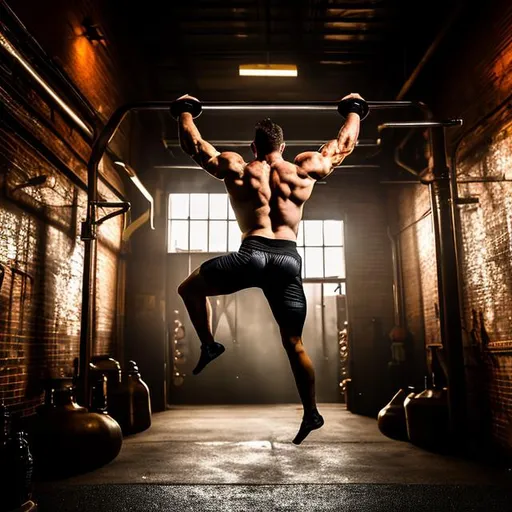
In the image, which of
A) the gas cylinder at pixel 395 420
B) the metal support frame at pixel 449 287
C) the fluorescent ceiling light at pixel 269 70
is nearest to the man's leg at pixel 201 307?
the metal support frame at pixel 449 287

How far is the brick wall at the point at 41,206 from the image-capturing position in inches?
172

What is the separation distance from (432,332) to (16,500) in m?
5.74

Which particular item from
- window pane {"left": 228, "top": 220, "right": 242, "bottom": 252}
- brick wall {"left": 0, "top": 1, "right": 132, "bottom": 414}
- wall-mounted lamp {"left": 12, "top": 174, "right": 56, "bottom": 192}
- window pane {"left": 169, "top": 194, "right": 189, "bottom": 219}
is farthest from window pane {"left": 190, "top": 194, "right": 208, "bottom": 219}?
wall-mounted lamp {"left": 12, "top": 174, "right": 56, "bottom": 192}

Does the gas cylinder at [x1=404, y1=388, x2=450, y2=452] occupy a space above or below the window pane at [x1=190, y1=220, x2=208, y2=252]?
below

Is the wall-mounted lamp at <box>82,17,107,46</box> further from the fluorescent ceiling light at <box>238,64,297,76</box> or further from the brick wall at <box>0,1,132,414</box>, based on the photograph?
the fluorescent ceiling light at <box>238,64,297,76</box>

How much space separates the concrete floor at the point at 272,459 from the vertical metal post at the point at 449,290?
0.49 meters

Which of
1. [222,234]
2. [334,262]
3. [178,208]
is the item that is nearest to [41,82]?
[178,208]

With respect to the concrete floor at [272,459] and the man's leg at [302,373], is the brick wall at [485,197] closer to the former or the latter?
the concrete floor at [272,459]

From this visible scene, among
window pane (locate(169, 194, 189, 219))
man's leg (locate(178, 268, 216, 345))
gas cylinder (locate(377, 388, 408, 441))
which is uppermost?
window pane (locate(169, 194, 189, 219))

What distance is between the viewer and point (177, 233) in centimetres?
973

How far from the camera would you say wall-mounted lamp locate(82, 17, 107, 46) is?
20.1ft

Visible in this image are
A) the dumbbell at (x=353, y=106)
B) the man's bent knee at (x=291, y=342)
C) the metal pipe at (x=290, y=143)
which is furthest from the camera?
the metal pipe at (x=290, y=143)

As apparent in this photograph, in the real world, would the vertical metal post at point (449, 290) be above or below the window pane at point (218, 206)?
below

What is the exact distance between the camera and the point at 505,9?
16.8ft
